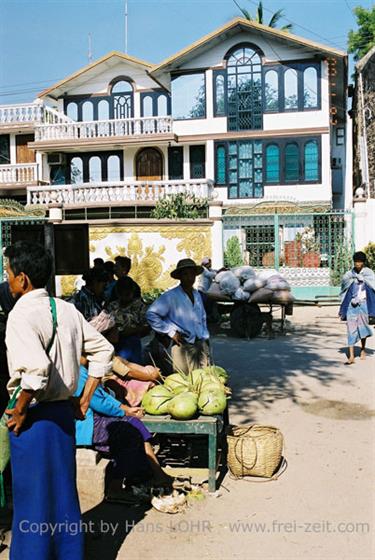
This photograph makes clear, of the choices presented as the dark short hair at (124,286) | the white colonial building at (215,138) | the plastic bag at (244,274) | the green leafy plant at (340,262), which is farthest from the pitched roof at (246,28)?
the dark short hair at (124,286)

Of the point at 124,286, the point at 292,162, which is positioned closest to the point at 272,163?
the point at 292,162

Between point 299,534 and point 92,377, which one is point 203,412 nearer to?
point 299,534

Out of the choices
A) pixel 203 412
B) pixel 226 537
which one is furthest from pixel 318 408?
pixel 226 537

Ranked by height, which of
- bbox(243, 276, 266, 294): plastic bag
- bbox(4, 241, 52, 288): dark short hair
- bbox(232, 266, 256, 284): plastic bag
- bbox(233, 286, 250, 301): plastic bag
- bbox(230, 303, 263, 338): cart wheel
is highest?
bbox(4, 241, 52, 288): dark short hair

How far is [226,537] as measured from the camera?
398 cm

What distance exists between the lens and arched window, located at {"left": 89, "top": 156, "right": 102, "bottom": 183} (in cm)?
2780

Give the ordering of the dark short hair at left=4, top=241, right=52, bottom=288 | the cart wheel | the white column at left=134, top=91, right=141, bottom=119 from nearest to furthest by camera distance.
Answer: the dark short hair at left=4, top=241, right=52, bottom=288 → the cart wheel → the white column at left=134, top=91, right=141, bottom=119

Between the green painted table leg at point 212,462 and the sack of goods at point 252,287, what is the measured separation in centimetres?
704

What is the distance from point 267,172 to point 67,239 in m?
16.1

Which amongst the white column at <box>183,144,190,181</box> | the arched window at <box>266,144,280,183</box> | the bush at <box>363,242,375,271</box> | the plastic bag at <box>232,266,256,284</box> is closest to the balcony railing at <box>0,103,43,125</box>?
the white column at <box>183,144,190,181</box>

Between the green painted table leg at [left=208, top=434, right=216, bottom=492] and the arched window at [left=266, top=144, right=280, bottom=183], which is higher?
the arched window at [left=266, top=144, right=280, bottom=183]

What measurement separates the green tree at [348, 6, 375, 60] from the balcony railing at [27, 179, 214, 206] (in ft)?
57.0

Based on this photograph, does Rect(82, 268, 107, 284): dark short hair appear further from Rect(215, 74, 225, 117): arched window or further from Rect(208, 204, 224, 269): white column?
Rect(215, 74, 225, 117): arched window

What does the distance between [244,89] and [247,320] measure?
51.7 ft
